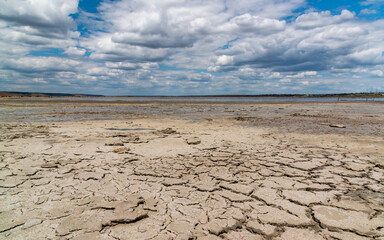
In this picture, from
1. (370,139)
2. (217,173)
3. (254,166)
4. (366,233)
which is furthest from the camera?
(370,139)

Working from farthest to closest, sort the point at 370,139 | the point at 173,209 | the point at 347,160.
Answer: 1. the point at 370,139
2. the point at 347,160
3. the point at 173,209

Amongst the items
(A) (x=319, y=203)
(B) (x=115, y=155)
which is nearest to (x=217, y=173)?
(A) (x=319, y=203)

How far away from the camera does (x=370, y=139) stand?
630cm

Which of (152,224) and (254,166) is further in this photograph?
(254,166)

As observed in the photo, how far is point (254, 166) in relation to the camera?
13.2ft

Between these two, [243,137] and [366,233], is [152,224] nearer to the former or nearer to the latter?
[366,233]

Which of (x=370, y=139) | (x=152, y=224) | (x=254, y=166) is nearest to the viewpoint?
(x=152, y=224)

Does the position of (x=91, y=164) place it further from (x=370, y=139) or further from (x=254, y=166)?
(x=370, y=139)

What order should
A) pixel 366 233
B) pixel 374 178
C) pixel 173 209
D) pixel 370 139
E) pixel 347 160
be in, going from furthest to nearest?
pixel 370 139
pixel 347 160
pixel 374 178
pixel 173 209
pixel 366 233

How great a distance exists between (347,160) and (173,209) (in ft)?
12.7

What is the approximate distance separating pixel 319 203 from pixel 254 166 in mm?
1402

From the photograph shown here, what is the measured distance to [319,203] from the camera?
271 centimetres

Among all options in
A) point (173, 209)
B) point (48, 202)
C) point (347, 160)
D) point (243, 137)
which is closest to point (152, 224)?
point (173, 209)

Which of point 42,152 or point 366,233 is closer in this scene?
point 366,233
